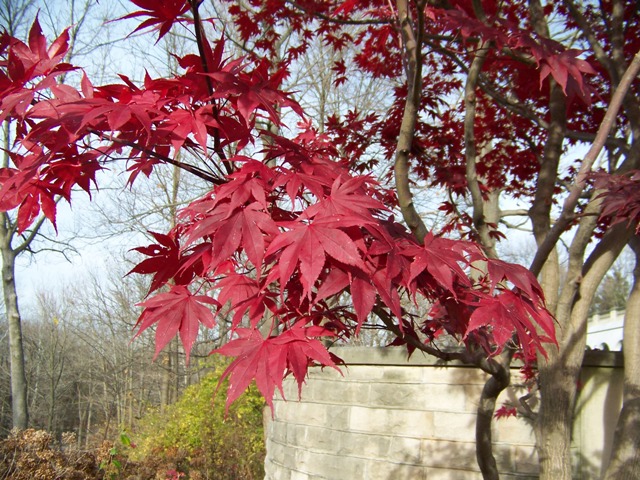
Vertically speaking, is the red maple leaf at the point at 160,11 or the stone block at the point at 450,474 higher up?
the red maple leaf at the point at 160,11

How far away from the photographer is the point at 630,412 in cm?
282

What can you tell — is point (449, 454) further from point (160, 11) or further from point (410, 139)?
point (160, 11)

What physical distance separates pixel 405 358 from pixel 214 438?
443 cm

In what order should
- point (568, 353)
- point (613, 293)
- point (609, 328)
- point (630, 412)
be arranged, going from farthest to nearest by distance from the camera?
point (613, 293)
point (609, 328)
point (630, 412)
point (568, 353)

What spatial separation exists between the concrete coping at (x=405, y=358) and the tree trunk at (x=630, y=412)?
252mm

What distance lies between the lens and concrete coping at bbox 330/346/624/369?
3.32 meters

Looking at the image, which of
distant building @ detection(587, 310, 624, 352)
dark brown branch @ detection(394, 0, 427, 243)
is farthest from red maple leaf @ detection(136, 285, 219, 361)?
distant building @ detection(587, 310, 624, 352)

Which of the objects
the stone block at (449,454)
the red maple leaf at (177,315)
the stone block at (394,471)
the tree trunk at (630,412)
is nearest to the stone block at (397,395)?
the stone block at (449,454)

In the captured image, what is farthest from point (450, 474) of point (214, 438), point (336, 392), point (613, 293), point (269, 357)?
point (613, 293)

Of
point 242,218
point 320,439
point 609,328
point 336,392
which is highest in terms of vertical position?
point 242,218

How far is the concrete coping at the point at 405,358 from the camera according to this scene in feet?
10.9

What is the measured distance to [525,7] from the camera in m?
4.88

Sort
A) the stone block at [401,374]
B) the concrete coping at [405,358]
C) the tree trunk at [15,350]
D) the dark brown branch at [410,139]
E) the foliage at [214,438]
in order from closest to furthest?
the dark brown branch at [410,139]
the concrete coping at [405,358]
the stone block at [401,374]
the foliage at [214,438]
the tree trunk at [15,350]

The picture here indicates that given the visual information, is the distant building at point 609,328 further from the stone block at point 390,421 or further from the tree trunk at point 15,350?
the stone block at point 390,421
